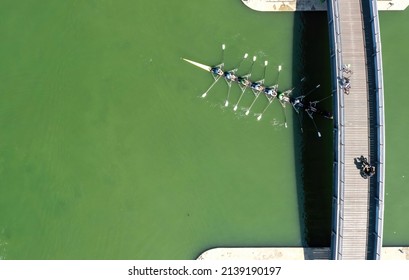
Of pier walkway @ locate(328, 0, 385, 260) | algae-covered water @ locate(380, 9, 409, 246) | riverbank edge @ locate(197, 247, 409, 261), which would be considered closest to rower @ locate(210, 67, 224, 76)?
pier walkway @ locate(328, 0, 385, 260)

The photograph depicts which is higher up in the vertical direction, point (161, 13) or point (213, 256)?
point (161, 13)

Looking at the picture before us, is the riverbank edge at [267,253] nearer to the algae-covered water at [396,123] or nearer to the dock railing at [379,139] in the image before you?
the dock railing at [379,139]

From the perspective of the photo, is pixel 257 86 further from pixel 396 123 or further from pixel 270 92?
pixel 396 123

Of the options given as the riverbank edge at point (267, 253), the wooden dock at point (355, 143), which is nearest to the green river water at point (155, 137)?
the riverbank edge at point (267, 253)

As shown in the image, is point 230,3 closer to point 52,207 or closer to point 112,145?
point 112,145

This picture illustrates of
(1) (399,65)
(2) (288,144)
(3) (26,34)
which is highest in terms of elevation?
(3) (26,34)

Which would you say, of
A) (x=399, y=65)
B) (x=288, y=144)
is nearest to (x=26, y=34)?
(x=288, y=144)

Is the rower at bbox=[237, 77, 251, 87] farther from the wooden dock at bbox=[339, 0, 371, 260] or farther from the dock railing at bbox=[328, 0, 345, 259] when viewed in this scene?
the wooden dock at bbox=[339, 0, 371, 260]
